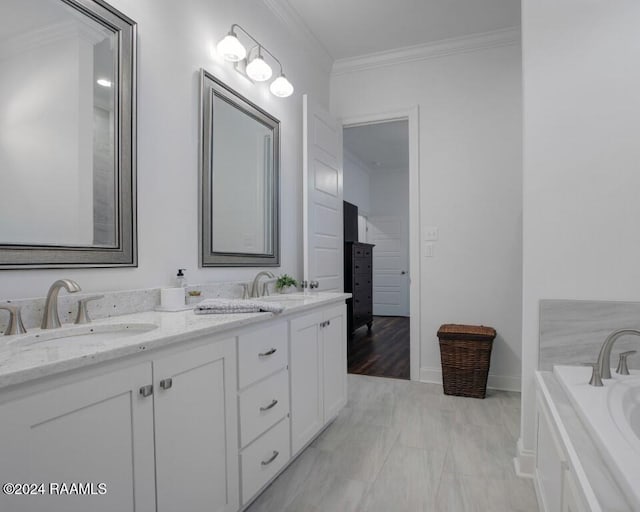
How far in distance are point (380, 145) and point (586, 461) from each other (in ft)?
17.3

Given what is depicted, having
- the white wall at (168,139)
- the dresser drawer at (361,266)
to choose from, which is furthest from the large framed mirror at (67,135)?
the dresser drawer at (361,266)

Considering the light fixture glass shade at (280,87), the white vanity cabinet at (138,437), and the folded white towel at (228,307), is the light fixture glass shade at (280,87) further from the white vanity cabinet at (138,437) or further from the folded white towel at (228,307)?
the white vanity cabinet at (138,437)

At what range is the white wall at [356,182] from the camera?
624 cm

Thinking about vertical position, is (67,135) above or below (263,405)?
above

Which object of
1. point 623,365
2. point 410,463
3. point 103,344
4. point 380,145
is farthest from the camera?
point 380,145

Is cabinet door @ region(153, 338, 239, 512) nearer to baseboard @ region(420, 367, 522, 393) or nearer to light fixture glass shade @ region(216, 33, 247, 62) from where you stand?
light fixture glass shade @ region(216, 33, 247, 62)

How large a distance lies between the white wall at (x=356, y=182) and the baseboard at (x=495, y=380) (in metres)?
3.28

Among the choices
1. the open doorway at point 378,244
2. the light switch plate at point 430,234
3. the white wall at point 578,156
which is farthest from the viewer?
the open doorway at point 378,244

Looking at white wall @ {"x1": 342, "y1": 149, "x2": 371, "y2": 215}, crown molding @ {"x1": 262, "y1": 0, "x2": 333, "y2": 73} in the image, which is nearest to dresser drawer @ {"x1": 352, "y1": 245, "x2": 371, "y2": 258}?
white wall @ {"x1": 342, "y1": 149, "x2": 371, "y2": 215}

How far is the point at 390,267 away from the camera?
284 inches

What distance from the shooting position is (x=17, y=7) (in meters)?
1.26

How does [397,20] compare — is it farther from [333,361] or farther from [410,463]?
[410,463]

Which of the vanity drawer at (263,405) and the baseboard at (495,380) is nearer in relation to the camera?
the vanity drawer at (263,405)

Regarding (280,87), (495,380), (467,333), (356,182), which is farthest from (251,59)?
(356,182)
